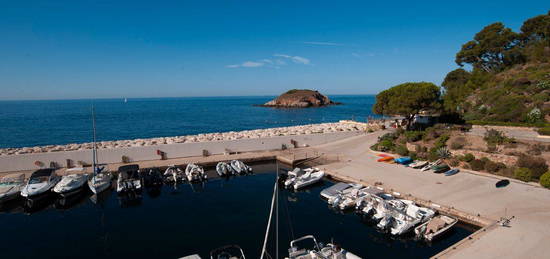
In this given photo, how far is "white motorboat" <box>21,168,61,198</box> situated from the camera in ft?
71.4

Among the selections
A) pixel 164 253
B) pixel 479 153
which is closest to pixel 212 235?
pixel 164 253


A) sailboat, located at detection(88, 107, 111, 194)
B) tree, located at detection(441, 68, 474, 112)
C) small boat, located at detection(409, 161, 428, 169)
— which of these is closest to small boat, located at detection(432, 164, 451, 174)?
small boat, located at detection(409, 161, 428, 169)

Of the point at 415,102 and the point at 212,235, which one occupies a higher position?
the point at 415,102

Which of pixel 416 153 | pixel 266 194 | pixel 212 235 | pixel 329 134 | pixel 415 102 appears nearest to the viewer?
pixel 212 235

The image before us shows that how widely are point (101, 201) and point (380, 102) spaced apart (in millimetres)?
34520

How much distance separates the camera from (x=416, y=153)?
98.9 ft

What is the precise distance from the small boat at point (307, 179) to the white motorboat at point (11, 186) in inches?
880

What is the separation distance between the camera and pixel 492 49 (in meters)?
59.8

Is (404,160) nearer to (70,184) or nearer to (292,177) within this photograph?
(292,177)

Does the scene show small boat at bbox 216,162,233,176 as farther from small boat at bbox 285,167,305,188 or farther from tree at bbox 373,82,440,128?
tree at bbox 373,82,440,128

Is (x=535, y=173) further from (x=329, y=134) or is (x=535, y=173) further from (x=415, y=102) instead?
(x=329, y=134)

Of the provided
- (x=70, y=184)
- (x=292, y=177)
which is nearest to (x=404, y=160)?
(x=292, y=177)

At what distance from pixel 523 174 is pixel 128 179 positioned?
3231 centimetres

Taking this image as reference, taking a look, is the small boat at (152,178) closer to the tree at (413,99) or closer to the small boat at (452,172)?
the small boat at (452,172)
